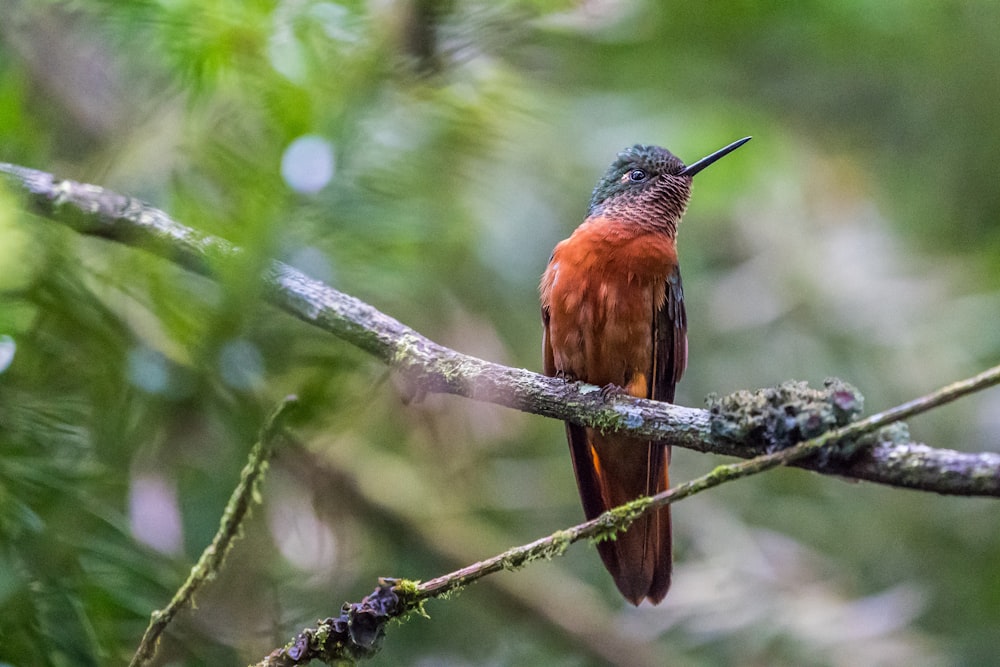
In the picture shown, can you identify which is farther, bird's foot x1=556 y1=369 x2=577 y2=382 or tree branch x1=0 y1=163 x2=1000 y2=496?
bird's foot x1=556 y1=369 x2=577 y2=382

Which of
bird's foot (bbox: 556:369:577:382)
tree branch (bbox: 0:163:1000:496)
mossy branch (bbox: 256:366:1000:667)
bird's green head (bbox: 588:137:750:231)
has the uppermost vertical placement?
bird's green head (bbox: 588:137:750:231)

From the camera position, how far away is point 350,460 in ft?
14.3

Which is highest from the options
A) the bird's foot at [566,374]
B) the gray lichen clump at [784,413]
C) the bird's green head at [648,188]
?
the bird's green head at [648,188]

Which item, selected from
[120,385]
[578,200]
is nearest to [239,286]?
[120,385]

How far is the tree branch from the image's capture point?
224 centimetres

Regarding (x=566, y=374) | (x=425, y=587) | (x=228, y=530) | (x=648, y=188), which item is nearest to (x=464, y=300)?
(x=566, y=374)

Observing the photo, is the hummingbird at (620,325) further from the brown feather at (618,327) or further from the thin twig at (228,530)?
the thin twig at (228,530)

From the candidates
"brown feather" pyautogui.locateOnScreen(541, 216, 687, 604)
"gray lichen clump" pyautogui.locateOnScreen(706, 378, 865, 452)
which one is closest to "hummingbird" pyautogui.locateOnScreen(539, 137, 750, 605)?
"brown feather" pyautogui.locateOnScreen(541, 216, 687, 604)

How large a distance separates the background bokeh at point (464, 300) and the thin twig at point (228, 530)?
206 mm

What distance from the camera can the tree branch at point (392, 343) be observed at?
2.24 metres

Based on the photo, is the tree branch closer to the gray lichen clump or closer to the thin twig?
the gray lichen clump

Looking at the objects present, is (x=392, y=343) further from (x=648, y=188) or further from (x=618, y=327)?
(x=648, y=188)

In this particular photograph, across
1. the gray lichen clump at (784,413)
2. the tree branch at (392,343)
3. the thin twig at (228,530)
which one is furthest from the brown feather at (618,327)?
the thin twig at (228,530)

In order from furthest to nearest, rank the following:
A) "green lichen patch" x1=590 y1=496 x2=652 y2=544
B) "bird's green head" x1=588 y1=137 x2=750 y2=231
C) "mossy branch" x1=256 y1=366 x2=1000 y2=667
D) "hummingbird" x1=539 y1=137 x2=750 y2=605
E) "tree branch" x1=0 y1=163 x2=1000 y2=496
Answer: "bird's green head" x1=588 y1=137 x2=750 y2=231
"hummingbird" x1=539 y1=137 x2=750 y2=605
"tree branch" x1=0 y1=163 x2=1000 y2=496
"green lichen patch" x1=590 y1=496 x2=652 y2=544
"mossy branch" x1=256 y1=366 x2=1000 y2=667
